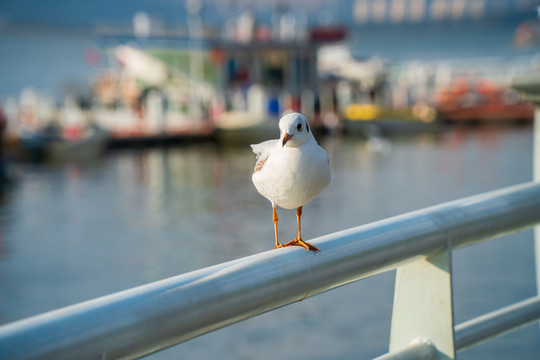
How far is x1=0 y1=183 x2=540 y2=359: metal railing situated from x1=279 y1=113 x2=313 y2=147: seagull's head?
342 mm

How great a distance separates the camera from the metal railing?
963 millimetres

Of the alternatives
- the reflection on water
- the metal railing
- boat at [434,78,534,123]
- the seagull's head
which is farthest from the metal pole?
boat at [434,78,534,123]

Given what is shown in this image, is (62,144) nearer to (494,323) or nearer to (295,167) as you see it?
(295,167)

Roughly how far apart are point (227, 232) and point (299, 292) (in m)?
15.8

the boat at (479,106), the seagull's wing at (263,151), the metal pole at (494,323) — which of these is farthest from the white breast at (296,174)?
the boat at (479,106)

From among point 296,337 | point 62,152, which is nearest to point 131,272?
point 296,337

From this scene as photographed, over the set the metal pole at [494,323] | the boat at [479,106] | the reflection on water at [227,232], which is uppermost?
the metal pole at [494,323]

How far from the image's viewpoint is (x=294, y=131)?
5.68ft

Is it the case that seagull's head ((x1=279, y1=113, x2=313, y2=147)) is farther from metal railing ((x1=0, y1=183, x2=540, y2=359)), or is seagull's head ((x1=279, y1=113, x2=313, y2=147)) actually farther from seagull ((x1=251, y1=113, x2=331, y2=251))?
metal railing ((x1=0, y1=183, x2=540, y2=359))

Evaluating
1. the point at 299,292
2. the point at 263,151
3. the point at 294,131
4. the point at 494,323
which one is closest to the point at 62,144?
the point at 263,151

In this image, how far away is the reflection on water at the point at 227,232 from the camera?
962cm

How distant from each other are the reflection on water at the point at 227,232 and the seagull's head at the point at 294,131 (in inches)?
287

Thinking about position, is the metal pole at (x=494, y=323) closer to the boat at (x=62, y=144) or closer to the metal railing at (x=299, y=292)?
the metal railing at (x=299, y=292)

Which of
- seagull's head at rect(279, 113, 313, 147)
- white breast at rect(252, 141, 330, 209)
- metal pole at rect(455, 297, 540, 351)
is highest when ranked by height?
seagull's head at rect(279, 113, 313, 147)
